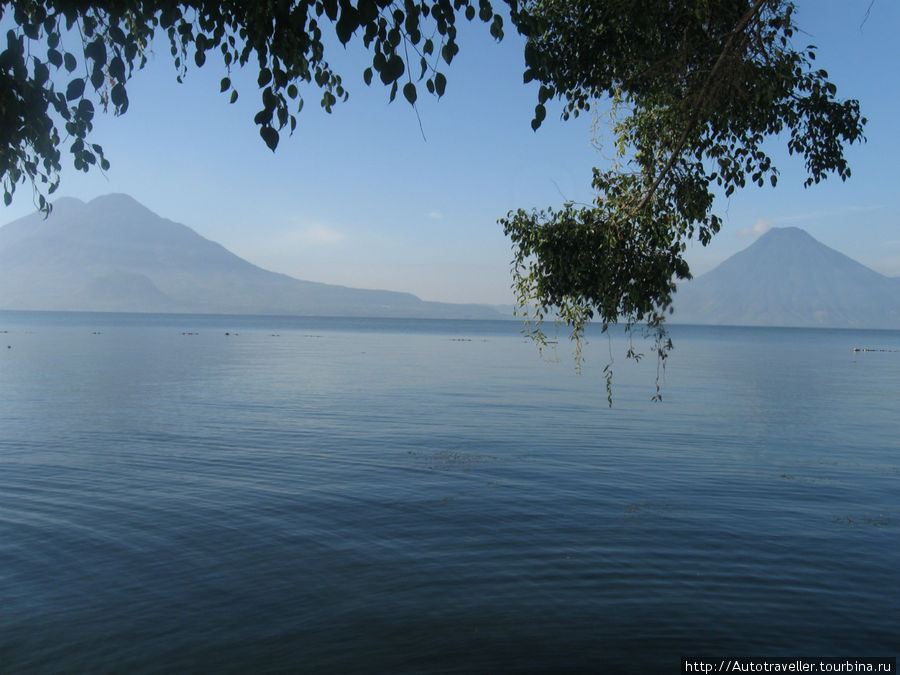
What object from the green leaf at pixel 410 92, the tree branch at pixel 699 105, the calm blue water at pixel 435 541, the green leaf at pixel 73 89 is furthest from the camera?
the tree branch at pixel 699 105

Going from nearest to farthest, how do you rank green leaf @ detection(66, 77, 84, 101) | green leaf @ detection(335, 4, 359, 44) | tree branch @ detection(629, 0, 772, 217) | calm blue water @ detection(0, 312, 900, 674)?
1. green leaf @ detection(335, 4, 359, 44)
2. green leaf @ detection(66, 77, 84, 101)
3. calm blue water @ detection(0, 312, 900, 674)
4. tree branch @ detection(629, 0, 772, 217)

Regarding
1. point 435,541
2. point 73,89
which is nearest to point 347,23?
point 73,89

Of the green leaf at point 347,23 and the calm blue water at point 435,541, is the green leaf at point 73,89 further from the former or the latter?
the calm blue water at point 435,541

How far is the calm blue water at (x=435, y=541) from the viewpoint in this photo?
28.2 ft

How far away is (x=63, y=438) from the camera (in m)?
21.7

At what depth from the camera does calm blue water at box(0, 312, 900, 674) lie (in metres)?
8.59

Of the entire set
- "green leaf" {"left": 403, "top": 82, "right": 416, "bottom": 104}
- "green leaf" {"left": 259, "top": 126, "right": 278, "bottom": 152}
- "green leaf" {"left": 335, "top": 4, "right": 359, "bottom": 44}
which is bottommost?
"green leaf" {"left": 259, "top": 126, "right": 278, "bottom": 152}

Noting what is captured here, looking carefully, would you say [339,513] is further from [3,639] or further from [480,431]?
[480,431]

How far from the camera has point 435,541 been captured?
482 inches

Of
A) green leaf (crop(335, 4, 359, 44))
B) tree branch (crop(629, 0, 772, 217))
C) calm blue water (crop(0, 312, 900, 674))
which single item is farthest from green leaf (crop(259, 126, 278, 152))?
tree branch (crop(629, 0, 772, 217))

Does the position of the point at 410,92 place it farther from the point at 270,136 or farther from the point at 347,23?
the point at 270,136

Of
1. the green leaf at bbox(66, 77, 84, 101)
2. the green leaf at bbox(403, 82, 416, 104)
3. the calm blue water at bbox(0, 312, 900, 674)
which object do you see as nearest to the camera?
the green leaf at bbox(403, 82, 416, 104)

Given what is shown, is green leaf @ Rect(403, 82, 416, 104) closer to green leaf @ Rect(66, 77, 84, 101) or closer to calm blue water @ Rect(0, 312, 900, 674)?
green leaf @ Rect(66, 77, 84, 101)

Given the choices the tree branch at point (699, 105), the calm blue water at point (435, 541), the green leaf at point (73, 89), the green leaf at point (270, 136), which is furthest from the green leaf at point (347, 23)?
the tree branch at point (699, 105)
